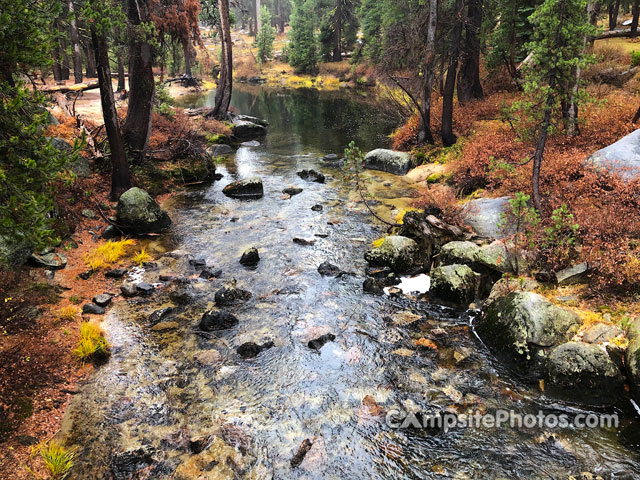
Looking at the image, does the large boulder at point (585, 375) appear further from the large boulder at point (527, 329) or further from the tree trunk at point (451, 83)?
the tree trunk at point (451, 83)

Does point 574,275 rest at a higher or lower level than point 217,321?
higher

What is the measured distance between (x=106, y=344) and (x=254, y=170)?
47.3 feet

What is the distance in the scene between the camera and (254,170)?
68.5 feet

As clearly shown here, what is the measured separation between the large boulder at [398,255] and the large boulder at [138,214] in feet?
23.8

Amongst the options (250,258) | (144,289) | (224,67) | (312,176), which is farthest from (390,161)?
(224,67)

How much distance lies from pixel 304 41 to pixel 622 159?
2245 inches

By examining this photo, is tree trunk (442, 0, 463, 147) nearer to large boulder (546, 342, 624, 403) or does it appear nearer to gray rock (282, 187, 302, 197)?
gray rock (282, 187, 302, 197)

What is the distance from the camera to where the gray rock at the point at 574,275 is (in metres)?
8.71

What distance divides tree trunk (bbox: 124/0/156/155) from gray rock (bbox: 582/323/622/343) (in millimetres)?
16325

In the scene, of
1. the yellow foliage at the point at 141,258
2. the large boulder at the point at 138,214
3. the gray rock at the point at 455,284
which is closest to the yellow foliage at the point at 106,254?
the yellow foliage at the point at 141,258

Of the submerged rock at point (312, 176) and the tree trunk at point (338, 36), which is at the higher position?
the tree trunk at point (338, 36)

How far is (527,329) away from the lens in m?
7.45

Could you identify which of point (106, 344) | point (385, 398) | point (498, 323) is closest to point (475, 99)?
point (498, 323)

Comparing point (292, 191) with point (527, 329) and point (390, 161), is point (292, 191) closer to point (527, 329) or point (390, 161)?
point (390, 161)
